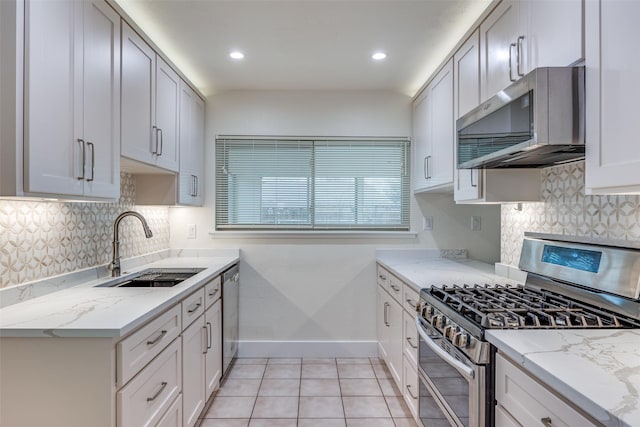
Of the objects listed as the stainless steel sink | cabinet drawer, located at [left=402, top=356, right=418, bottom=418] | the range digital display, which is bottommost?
cabinet drawer, located at [left=402, top=356, right=418, bottom=418]

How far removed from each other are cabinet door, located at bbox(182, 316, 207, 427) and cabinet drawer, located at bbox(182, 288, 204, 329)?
37 millimetres

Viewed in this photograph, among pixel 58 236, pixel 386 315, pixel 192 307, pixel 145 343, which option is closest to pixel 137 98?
pixel 58 236

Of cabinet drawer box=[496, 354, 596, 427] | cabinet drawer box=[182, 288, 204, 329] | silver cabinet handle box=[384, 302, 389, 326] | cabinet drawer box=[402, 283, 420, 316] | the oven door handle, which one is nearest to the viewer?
cabinet drawer box=[496, 354, 596, 427]

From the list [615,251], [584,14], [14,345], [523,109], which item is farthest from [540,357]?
[14,345]

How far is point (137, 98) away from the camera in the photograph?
1959 millimetres

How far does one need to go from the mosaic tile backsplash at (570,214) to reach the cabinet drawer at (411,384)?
3.00ft

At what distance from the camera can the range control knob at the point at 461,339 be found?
1302 millimetres

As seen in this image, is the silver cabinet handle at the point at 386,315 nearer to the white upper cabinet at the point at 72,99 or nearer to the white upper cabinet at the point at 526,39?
the white upper cabinet at the point at 526,39

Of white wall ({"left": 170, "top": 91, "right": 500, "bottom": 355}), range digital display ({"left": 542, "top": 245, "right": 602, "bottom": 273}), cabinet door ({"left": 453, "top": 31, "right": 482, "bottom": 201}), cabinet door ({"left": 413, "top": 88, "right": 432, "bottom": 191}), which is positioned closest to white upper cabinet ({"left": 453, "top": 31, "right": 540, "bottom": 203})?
cabinet door ({"left": 453, "top": 31, "right": 482, "bottom": 201})

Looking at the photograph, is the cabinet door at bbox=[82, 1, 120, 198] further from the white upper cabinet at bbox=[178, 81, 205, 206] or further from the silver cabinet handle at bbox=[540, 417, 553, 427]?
the silver cabinet handle at bbox=[540, 417, 553, 427]

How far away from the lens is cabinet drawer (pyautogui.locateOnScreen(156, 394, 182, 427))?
1.58 metres

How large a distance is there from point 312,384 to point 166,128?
2148 mm

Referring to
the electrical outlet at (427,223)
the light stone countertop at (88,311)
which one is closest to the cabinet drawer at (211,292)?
the light stone countertop at (88,311)

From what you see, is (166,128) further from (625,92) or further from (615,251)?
(615,251)
